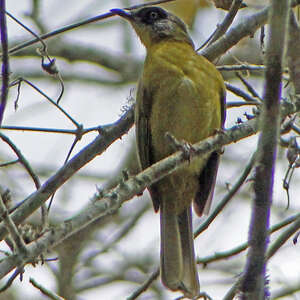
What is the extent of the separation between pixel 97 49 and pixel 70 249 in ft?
13.7

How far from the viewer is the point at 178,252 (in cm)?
511

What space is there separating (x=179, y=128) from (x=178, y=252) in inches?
36.3

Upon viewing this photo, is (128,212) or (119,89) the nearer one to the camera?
(128,212)

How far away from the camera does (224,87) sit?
5.31 metres

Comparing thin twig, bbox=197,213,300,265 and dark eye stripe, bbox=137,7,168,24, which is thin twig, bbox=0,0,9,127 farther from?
dark eye stripe, bbox=137,7,168,24

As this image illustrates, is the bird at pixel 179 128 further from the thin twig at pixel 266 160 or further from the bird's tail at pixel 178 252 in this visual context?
the thin twig at pixel 266 160

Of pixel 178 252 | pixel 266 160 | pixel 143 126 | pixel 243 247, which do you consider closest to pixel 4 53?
pixel 266 160

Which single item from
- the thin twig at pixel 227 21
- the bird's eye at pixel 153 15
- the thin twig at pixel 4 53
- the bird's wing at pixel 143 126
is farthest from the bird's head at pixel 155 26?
the thin twig at pixel 4 53

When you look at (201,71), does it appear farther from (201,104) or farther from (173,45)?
(173,45)

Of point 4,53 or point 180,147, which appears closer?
point 4,53

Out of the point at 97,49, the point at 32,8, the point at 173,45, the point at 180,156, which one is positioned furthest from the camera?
the point at 97,49

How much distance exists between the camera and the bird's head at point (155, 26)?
6184 millimetres

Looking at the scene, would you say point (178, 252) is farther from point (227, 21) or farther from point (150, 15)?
point (150, 15)

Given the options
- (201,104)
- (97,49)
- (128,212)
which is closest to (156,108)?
(201,104)
